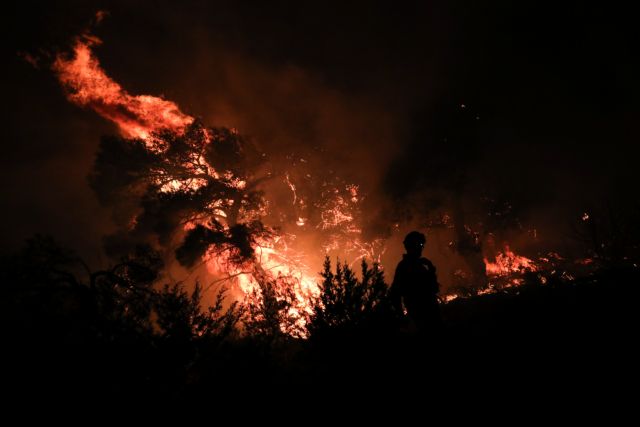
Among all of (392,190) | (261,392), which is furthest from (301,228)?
(261,392)

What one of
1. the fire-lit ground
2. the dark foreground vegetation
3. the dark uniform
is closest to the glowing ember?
the fire-lit ground

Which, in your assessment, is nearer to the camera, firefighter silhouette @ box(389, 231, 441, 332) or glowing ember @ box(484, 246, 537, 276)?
firefighter silhouette @ box(389, 231, 441, 332)

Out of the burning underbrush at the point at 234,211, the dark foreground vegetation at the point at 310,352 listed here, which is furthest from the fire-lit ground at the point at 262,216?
the dark foreground vegetation at the point at 310,352

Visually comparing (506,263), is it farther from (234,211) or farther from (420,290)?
(420,290)

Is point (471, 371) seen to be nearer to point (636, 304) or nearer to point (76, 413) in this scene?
point (636, 304)

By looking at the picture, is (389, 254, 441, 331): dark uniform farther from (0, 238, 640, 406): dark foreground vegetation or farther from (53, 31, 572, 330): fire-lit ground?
(53, 31, 572, 330): fire-lit ground

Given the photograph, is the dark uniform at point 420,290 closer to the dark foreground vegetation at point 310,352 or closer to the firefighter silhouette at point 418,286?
the firefighter silhouette at point 418,286

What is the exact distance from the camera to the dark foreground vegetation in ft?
12.5

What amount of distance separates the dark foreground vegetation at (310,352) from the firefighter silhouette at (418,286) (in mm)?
265

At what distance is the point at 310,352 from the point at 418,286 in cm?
308

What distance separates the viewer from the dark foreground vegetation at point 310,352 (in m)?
3.82

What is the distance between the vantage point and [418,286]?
467 centimetres

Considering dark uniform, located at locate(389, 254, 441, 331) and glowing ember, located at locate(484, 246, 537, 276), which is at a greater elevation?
glowing ember, located at locate(484, 246, 537, 276)

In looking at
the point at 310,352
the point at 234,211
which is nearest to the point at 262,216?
the point at 234,211
